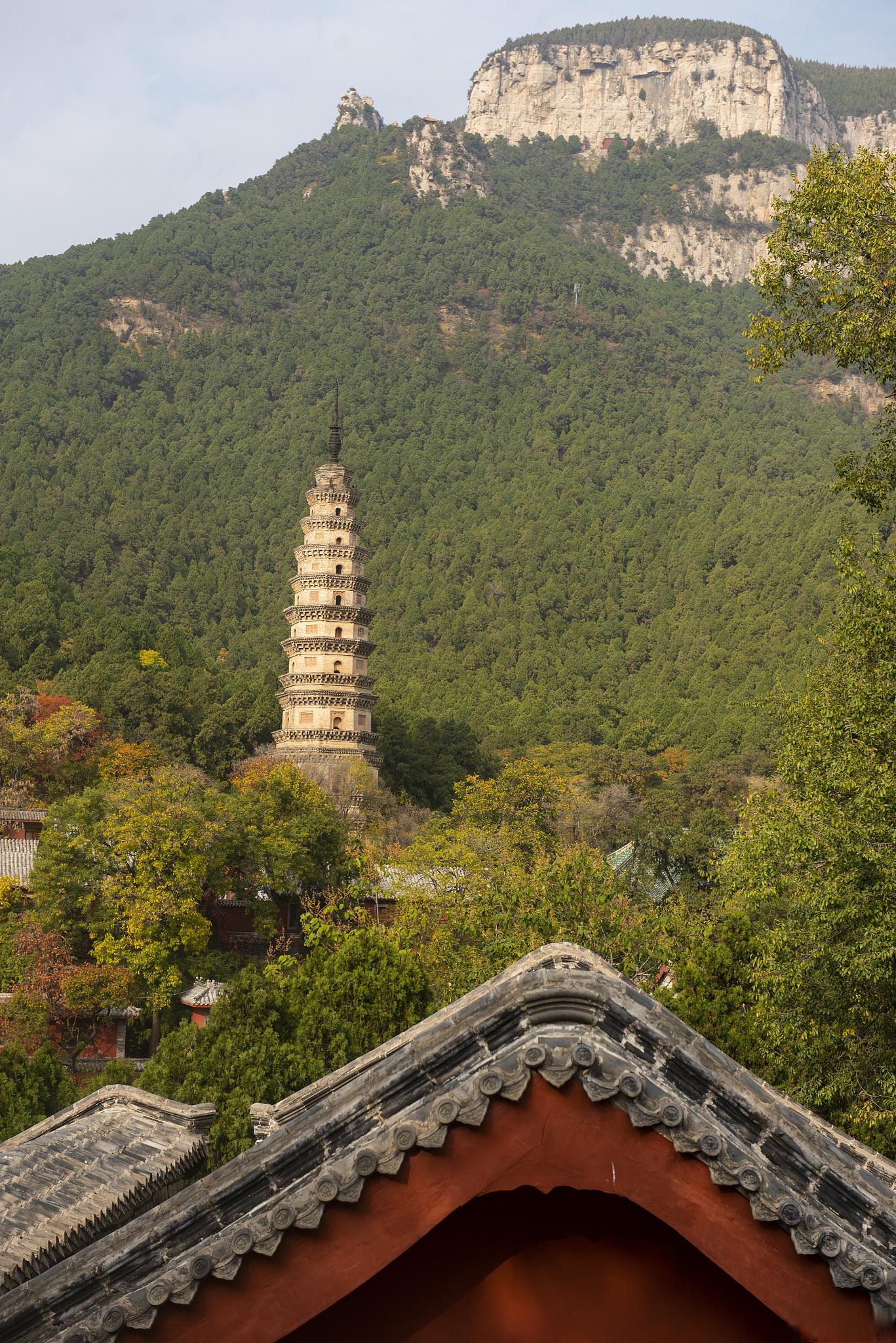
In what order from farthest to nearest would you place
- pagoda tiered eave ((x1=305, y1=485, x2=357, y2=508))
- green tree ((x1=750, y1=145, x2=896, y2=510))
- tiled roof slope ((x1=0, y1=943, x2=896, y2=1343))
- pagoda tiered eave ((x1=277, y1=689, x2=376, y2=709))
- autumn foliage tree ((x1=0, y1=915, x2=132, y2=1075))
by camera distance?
pagoda tiered eave ((x1=305, y1=485, x2=357, y2=508)) < pagoda tiered eave ((x1=277, y1=689, x2=376, y2=709)) < autumn foliage tree ((x1=0, y1=915, x2=132, y2=1075)) < green tree ((x1=750, y1=145, x2=896, y2=510)) < tiled roof slope ((x1=0, y1=943, x2=896, y2=1343))

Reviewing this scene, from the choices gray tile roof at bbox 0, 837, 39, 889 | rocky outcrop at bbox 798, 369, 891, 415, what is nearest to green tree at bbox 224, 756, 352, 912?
gray tile roof at bbox 0, 837, 39, 889

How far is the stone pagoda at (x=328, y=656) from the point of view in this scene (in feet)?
181

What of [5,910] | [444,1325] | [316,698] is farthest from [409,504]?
[444,1325]

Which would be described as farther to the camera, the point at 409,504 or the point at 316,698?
the point at 409,504

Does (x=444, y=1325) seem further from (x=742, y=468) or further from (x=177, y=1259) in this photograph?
(x=742, y=468)

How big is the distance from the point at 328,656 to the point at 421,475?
8453 centimetres

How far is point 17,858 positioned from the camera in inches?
1608

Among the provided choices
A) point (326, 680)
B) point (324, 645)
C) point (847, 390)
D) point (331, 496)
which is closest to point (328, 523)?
point (331, 496)

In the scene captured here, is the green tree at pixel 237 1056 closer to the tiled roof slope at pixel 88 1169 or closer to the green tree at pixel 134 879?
the tiled roof slope at pixel 88 1169

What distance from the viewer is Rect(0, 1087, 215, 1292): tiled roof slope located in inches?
400

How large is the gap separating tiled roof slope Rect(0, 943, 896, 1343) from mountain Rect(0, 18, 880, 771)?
2042 inches

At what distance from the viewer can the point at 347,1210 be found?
430 centimetres

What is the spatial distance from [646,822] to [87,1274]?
51.4 m

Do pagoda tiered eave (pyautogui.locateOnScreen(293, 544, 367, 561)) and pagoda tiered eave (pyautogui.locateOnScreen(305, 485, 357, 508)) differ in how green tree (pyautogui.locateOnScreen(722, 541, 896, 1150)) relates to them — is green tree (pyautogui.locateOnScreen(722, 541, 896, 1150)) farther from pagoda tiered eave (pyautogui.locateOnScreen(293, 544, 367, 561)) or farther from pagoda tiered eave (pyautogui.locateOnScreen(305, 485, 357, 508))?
pagoda tiered eave (pyautogui.locateOnScreen(305, 485, 357, 508))
